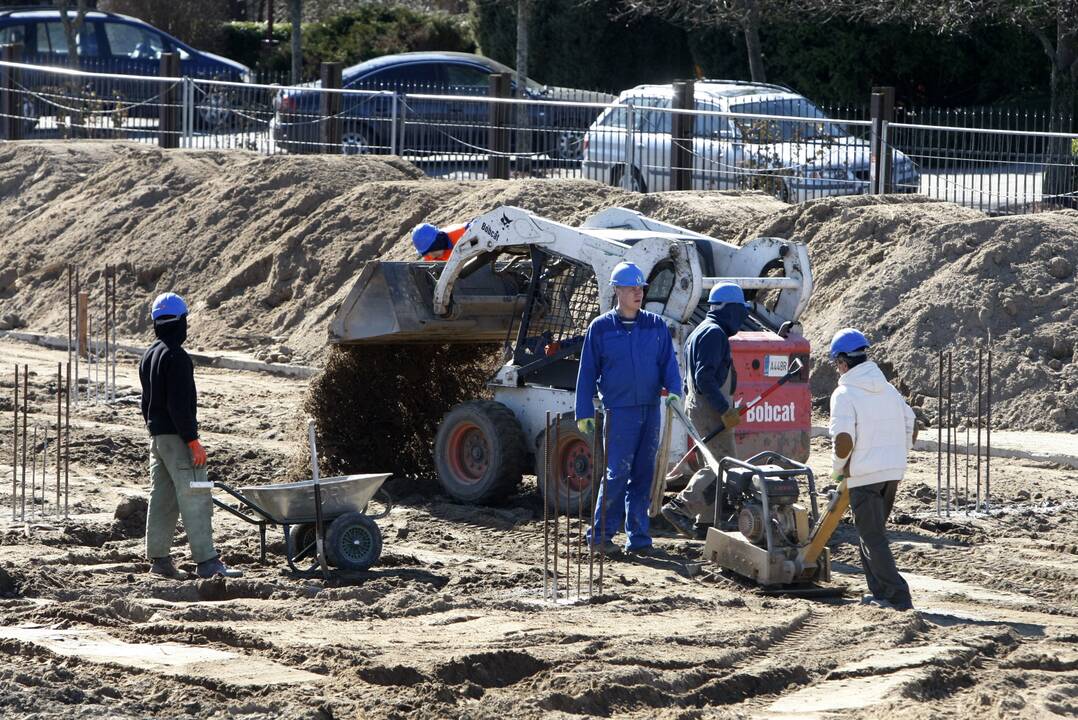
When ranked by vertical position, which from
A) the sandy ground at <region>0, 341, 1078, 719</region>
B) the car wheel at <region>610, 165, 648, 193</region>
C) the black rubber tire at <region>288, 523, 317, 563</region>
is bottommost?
the sandy ground at <region>0, 341, 1078, 719</region>

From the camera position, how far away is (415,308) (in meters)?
11.8

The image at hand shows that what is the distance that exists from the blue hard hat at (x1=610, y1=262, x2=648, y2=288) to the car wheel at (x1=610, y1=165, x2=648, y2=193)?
31.9 ft

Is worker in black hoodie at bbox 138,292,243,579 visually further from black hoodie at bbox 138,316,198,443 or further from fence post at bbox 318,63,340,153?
fence post at bbox 318,63,340,153

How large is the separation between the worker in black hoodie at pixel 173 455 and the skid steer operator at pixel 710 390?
2751 millimetres

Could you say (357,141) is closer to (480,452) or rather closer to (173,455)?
(480,452)

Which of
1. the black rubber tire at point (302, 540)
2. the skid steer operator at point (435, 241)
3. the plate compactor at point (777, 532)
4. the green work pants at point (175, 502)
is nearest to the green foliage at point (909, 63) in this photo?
the skid steer operator at point (435, 241)

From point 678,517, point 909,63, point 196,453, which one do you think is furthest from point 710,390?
point 909,63

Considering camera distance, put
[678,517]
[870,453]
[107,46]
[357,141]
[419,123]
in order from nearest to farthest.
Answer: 1. [870,453]
2. [678,517]
3. [419,123]
4. [357,141]
5. [107,46]

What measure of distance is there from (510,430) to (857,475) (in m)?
3.23

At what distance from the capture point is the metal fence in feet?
56.6

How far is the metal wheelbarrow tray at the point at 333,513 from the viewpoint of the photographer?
9320 millimetres

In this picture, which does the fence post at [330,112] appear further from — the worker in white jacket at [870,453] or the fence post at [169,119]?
the worker in white jacket at [870,453]

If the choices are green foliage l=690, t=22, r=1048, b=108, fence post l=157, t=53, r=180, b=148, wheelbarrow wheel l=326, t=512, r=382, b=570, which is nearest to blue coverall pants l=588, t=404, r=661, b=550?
wheelbarrow wheel l=326, t=512, r=382, b=570

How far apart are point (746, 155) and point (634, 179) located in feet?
4.78
